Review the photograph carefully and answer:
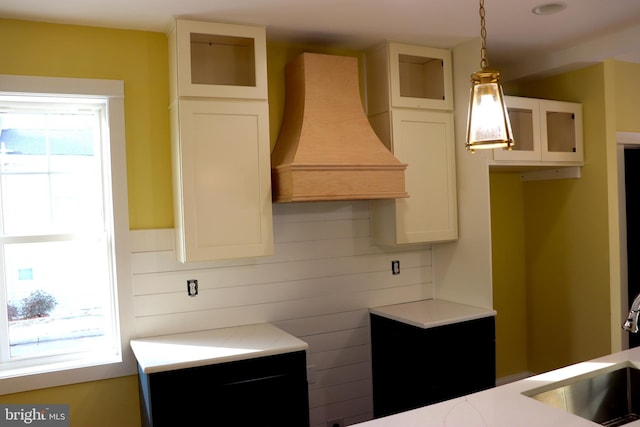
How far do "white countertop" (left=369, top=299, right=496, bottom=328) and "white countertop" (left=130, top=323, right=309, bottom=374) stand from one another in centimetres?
74

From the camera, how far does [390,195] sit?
3.05 meters

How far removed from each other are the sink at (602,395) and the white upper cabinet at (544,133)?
1.58 metres

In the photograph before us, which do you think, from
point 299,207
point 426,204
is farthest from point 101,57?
point 426,204

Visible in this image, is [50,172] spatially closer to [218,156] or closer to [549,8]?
[218,156]

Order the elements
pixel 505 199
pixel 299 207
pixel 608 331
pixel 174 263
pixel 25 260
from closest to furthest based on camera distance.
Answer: pixel 25 260 → pixel 174 263 → pixel 299 207 → pixel 608 331 → pixel 505 199

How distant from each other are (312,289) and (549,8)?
2051mm

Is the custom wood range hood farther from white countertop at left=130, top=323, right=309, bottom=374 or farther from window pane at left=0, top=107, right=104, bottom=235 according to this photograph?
window pane at left=0, top=107, right=104, bottom=235

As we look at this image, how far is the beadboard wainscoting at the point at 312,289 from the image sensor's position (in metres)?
2.93

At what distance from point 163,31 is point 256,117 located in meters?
0.70

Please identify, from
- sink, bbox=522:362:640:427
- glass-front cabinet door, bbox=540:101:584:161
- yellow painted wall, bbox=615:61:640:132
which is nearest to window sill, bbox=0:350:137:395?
sink, bbox=522:362:640:427

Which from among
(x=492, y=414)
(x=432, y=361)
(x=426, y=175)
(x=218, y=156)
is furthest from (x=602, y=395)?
(x=218, y=156)

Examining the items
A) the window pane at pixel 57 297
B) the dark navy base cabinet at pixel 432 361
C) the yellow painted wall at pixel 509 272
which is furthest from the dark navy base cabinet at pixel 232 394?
the yellow painted wall at pixel 509 272

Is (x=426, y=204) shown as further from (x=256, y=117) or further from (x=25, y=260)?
(x=25, y=260)

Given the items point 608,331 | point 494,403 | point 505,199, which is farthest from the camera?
point 505,199
